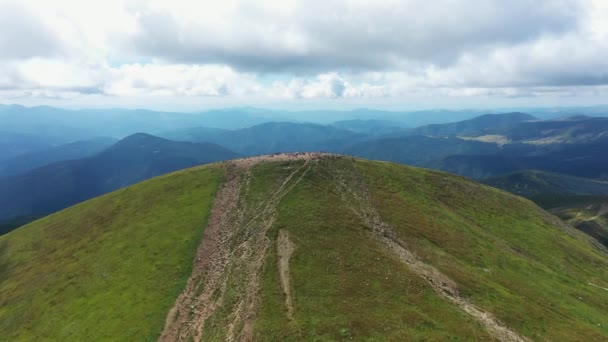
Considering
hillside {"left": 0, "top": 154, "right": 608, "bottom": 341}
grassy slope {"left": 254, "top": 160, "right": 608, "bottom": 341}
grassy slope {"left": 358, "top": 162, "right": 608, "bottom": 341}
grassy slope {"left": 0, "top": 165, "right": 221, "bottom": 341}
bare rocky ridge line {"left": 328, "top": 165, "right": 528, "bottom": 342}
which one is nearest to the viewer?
grassy slope {"left": 254, "top": 160, "right": 608, "bottom": 341}

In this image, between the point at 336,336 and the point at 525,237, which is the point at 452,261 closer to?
the point at 336,336

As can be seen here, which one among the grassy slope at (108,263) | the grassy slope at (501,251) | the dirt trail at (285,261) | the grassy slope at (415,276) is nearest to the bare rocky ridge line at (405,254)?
the grassy slope at (415,276)

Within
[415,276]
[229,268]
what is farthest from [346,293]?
[229,268]

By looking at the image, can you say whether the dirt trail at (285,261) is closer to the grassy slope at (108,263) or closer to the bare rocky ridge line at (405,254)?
the bare rocky ridge line at (405,254)

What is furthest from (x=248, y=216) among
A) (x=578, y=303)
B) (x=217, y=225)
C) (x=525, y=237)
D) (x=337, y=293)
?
(x=525, y=237)

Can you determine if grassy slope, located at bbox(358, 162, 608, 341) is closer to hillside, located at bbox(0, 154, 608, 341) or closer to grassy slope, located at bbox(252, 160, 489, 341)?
hillside, located at bbox(0, 154, 608, 341)

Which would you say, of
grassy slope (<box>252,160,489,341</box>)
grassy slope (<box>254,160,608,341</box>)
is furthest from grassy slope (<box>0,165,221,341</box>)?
grassy slope (<box>252,160,489,341</box>)
